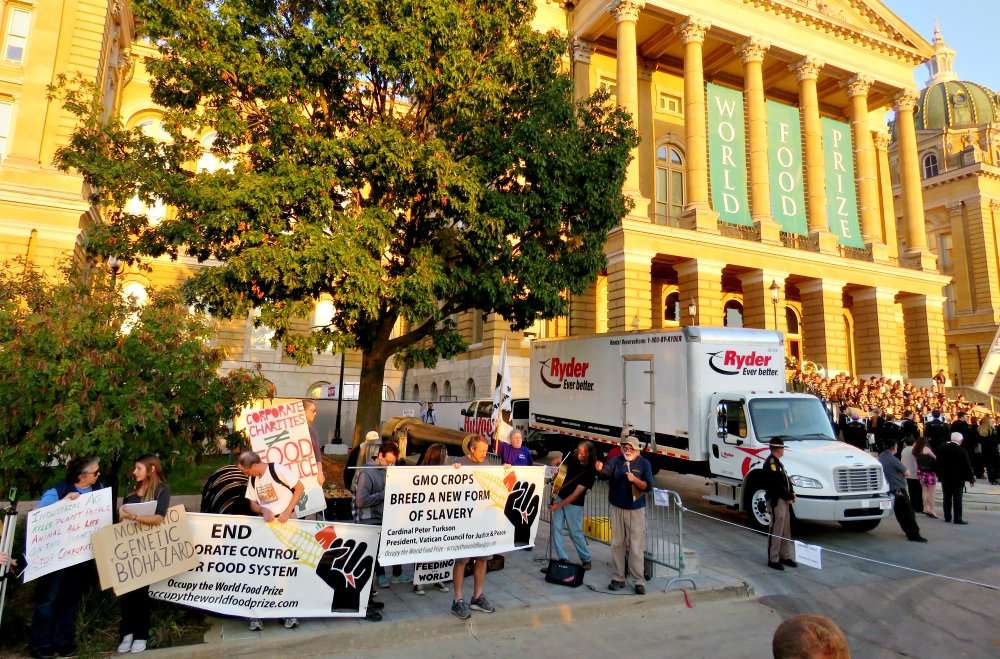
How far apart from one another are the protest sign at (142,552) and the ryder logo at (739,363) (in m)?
10.8

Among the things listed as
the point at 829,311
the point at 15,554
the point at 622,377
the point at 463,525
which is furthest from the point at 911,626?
the point at 829,311

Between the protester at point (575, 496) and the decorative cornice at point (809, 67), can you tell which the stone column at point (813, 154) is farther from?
the protester at point (575, 496)

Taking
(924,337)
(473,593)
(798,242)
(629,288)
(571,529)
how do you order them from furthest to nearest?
(924,337), (798,242), (629,288), (571,529), (473,593)

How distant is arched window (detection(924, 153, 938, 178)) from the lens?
184 ft

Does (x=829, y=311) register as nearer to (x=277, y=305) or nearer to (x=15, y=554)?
(x=277, y=305)

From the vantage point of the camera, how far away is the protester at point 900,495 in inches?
423

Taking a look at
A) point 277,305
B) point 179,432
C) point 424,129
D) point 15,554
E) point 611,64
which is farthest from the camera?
point 611,64

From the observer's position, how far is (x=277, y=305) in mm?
12383

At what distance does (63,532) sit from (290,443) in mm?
2345

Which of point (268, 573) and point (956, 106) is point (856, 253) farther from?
point (956, 106)

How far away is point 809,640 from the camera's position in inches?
85.4

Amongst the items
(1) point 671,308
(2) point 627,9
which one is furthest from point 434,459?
(1) point 671,308

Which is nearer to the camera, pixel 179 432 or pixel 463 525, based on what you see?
pixel 463 525

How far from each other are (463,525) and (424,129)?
416 inches
